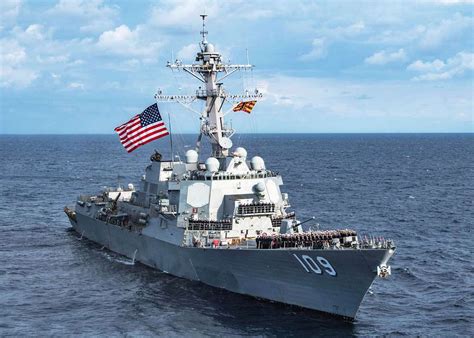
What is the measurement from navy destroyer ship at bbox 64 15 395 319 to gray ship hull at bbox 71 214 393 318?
0.15ft

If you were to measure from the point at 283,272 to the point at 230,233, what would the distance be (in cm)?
448

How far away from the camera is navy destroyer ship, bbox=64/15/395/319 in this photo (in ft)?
87.6

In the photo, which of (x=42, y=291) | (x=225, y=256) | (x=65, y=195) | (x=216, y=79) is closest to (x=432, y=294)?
(x=225, y=256)

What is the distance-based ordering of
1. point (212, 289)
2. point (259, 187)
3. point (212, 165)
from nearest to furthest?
point (212, 289)
point (259, 187)
point (212, 165)

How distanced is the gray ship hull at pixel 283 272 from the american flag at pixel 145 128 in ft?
18.5

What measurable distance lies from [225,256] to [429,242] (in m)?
17.6

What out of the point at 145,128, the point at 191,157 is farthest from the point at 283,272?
the point at 145,128

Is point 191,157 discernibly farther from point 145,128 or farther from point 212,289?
point 212,289

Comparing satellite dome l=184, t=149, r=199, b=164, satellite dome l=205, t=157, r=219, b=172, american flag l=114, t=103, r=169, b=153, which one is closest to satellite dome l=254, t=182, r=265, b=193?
satellite dome l=205, t=157, r=219, b=172

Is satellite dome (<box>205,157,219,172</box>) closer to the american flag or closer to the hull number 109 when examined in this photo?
the american flag

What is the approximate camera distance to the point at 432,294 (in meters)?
30.3

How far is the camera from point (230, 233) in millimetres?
31609

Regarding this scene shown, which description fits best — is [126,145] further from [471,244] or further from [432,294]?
[471,244]

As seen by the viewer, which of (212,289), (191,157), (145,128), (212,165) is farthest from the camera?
(145,128)
